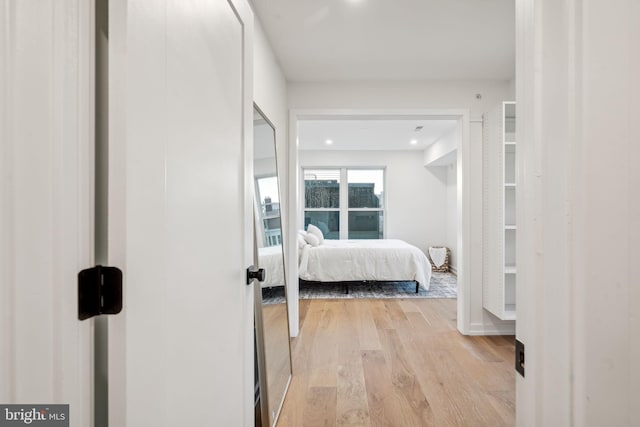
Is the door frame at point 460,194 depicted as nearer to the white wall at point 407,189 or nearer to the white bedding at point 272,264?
the white bedding at point 272,264

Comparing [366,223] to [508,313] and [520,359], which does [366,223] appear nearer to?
[508,313]

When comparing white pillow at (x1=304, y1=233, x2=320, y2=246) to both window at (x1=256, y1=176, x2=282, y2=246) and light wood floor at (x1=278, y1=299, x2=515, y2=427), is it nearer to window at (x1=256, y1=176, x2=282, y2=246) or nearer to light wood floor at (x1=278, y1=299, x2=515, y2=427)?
light wood floor at (x1=278, y1=299, x2=515, y2=427)

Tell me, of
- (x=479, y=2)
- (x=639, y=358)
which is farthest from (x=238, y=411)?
(x=479, y=2)

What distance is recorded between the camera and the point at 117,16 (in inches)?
20.8

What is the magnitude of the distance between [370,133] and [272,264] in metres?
3.97

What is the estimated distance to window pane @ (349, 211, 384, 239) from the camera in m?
7.00

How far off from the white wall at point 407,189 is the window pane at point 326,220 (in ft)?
3.65

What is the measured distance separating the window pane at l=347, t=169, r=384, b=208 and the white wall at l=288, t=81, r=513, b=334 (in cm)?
386

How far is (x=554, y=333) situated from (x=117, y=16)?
1.03 m

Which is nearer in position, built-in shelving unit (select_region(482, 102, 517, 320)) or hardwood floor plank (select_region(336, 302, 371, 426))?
hardwood floor plank (select_region(336, 302, 371, 426))

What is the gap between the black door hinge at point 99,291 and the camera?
20.0 inches

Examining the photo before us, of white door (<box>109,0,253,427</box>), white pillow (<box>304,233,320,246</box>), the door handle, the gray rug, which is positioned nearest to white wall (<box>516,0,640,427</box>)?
white door (<box>109,0,253,427</box>)

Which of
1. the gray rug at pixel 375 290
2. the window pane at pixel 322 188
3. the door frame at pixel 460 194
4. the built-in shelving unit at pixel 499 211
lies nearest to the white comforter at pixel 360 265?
the gray rug at pixel 375 290

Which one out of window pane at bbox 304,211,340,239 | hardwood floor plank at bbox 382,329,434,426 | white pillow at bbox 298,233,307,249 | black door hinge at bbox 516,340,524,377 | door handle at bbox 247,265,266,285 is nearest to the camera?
black door hinge at bbox 516,340,524,377
